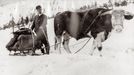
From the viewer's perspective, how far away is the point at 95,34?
341 centimetres

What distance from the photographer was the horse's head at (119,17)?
328cm

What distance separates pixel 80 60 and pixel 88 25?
0.28m

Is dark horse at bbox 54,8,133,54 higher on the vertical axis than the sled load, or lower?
higher

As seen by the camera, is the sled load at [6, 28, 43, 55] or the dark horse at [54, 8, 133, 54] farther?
the sled load at [6, 28, 43, 55]

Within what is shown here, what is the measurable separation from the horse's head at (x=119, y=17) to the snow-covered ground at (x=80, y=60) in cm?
3

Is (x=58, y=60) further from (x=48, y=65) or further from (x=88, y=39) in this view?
(x=88, y=39)

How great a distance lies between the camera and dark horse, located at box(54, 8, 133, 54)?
131 inches

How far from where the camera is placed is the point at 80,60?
3486 mm

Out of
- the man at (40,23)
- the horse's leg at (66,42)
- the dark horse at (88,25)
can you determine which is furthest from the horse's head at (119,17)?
the man at (40,23)

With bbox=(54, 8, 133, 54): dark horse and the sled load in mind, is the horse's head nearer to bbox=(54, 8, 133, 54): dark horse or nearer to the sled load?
bbox=(54, 8, 133, 54): dark horse

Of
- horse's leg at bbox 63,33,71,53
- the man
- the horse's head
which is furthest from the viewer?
the man

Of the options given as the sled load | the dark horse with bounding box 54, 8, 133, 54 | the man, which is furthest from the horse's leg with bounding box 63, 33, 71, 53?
the sled load

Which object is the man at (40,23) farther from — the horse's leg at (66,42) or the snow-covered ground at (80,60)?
the horse's leg at (66,42)

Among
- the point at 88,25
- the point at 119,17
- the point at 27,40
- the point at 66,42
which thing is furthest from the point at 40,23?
the point at 119,17
